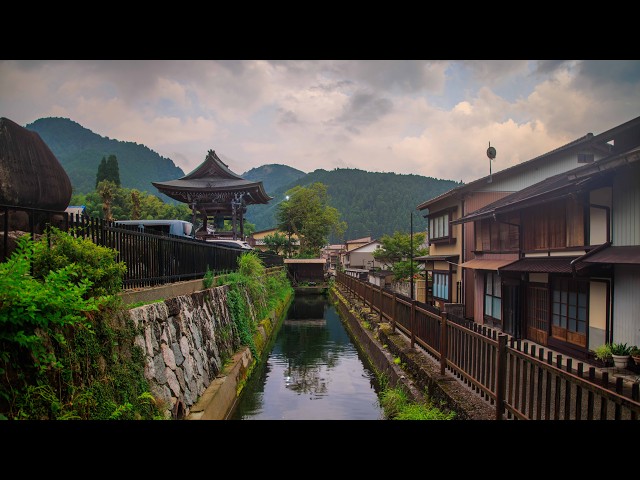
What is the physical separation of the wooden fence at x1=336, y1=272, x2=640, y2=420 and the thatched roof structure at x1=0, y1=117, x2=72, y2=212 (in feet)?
25.5

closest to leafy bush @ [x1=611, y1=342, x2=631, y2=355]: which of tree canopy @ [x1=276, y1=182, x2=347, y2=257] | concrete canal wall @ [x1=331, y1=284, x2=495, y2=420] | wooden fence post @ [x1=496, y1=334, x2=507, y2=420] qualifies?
concrete canal wall @ [x1=331, y1=284, x2=495, y2=420]

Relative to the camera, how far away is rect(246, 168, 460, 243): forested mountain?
125 m

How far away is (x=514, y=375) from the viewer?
5.48m

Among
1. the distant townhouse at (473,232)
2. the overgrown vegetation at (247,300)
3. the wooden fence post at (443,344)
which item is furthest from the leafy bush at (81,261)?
the distant townhouse at (473,232)

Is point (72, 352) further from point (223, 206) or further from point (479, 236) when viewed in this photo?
point (223, 206)

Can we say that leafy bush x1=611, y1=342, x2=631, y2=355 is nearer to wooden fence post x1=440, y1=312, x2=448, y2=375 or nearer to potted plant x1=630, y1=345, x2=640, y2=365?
potted plant x1=630, y1=345, x2=640, y2=365

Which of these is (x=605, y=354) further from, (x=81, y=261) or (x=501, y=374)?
(x=81, y=261)

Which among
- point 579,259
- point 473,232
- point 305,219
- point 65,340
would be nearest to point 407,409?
point 65,340

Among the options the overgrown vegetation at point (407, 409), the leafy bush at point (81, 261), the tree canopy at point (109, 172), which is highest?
the tree canopy at point (109, 172)

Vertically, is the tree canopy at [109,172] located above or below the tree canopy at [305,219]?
above

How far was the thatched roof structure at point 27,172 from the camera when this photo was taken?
259 inches

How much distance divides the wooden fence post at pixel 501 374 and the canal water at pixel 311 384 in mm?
3501

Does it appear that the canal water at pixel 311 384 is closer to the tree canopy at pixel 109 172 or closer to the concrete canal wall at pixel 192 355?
the concrete canal wall at pixel 192 355

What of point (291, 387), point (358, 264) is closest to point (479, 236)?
point (291, 387)
